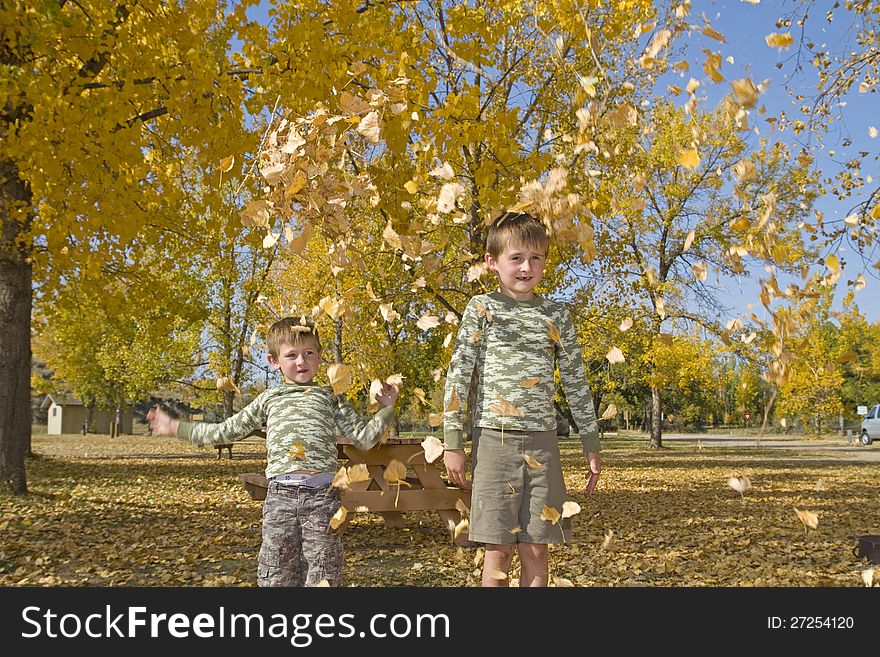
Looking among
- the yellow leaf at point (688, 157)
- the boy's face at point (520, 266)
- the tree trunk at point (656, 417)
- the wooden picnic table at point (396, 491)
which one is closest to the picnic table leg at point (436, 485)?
the wooden picnic table at point (396, 491)

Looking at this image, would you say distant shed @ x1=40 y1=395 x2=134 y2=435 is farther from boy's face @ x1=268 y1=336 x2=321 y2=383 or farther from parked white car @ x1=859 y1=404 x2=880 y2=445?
boy's face @ x1=268 y1=336 x2=321 y2=383

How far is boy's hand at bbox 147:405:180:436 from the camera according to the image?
155 inches

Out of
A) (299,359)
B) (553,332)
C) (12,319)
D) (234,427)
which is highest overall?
(12,319)

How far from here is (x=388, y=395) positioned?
12.0ft

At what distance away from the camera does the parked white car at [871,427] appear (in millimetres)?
31438

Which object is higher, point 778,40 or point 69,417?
point 778,40

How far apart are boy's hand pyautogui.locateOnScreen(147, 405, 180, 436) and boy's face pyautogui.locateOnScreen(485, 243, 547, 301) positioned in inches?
77.2

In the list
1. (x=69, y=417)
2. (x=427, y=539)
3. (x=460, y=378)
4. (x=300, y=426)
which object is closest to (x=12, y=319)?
(x=427, y=539)

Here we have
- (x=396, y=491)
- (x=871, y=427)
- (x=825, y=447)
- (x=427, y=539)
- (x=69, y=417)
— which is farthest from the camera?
(x=69, y=417)

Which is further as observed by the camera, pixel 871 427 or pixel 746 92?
pixel 871 427

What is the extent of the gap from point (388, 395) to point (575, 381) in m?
0.94

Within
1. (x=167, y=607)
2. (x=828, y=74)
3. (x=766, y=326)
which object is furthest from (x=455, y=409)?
(x=828, y=74)

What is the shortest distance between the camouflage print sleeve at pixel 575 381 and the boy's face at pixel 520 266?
0.22 m

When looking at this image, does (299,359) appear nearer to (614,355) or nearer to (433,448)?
(433,448)
